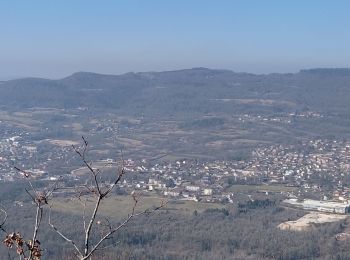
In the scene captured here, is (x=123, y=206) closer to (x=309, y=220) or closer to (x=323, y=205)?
(x=309, y=220)

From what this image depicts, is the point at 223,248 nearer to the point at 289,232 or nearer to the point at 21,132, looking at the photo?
the point at 289,232

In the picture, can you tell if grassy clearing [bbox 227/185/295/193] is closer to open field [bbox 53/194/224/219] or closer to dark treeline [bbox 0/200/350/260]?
open field [bbox 53/194/224/219]

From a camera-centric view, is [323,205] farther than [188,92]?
No

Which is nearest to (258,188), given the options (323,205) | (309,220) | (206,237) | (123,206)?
(323,205)

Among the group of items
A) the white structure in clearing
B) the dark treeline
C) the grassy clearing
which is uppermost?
the dark treeline

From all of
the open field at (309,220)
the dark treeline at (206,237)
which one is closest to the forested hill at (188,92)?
the open field at (309,220)

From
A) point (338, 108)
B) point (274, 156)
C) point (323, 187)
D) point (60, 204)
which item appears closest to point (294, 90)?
point (338, 108)

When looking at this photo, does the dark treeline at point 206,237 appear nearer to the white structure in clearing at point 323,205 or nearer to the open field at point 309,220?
the open field at point 309,220

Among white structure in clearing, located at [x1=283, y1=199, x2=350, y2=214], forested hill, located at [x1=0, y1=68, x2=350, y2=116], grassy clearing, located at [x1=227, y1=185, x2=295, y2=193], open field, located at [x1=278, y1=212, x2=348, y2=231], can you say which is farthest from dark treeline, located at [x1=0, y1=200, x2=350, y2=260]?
forested hill, located at [x1=0, y1=68, x2=350, y2=116]
